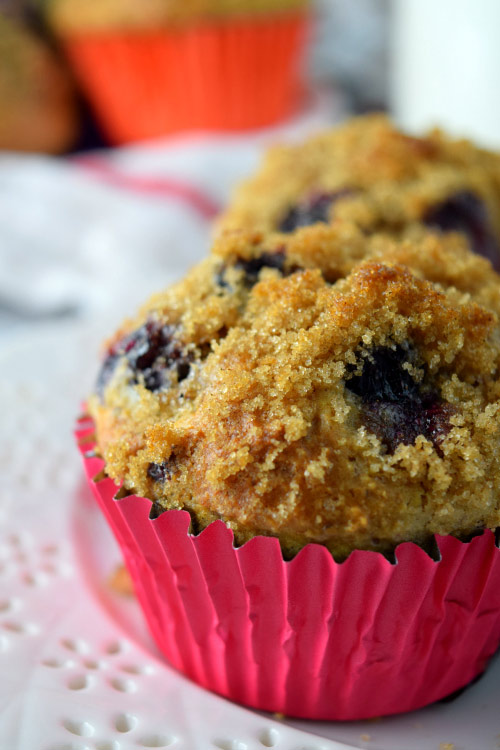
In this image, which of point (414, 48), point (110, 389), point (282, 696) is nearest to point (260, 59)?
point (414, 48)

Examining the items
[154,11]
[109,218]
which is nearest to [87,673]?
[109,218]

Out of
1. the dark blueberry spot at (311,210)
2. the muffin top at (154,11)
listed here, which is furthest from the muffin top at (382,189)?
the muffin top at (154,11)

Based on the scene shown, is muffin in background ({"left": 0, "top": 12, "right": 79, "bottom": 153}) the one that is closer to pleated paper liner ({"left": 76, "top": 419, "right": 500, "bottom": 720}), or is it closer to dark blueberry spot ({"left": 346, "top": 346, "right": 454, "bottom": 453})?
pleated paper liner ({"left": 76, "top": 419, "right": 500, "bottom": 720})

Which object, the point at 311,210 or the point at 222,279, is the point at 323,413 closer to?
the point at 222,279

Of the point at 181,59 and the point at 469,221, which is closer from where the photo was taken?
the point at 469,221

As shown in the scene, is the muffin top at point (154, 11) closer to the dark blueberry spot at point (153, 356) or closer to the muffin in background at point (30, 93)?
the muffin in background at point (30, 93)

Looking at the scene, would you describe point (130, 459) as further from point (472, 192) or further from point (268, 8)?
point (268, 8)
